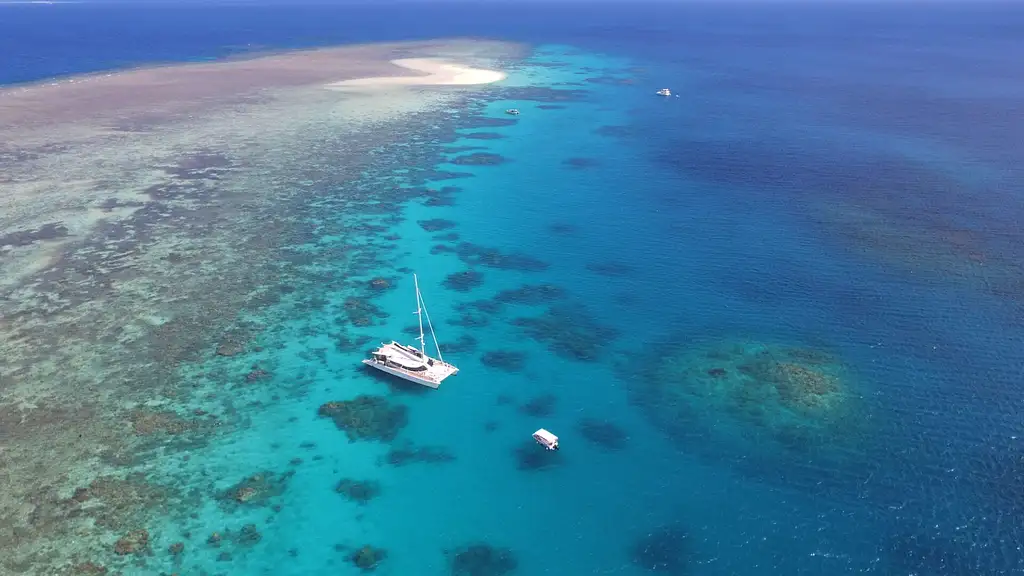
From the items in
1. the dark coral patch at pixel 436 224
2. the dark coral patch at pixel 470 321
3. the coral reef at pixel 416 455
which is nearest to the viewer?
the coral reef at pixel 416 455

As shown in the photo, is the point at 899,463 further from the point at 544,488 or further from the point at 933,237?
the point at 933,237

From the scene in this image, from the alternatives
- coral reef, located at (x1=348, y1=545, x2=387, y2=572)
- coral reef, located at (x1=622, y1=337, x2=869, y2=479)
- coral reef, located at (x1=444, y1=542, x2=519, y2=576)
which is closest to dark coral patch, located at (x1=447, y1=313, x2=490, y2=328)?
coral reef, located at (x1=622, y1=337, x2=869, y2=479)

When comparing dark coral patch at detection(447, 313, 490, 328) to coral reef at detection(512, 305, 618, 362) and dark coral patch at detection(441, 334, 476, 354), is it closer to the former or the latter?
dark coral patch at detection(441, 334, 476, 354)

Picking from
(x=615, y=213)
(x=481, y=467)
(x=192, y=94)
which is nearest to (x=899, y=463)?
(x=481, y=467)

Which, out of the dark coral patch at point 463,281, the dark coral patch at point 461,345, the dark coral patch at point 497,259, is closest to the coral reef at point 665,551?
the dark coral patch at point 461,345

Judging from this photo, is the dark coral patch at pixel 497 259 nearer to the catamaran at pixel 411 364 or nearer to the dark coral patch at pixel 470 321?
the dark coral patch at pixel 470 321
